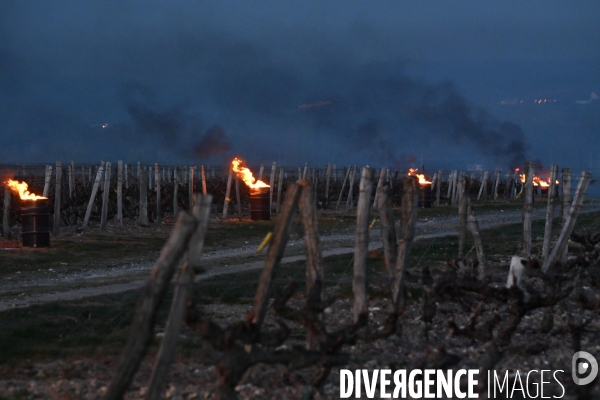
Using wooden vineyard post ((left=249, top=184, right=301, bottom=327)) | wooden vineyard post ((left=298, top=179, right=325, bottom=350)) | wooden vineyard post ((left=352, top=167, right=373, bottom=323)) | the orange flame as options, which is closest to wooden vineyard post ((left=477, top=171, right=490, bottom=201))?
the orange flame

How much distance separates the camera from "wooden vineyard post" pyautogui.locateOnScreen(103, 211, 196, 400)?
3.97m

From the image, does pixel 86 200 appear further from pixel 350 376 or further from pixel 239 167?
pixel 350 376

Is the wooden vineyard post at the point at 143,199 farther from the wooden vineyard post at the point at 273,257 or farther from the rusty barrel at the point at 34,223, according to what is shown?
the wooden vineyard post at the point at 273,257

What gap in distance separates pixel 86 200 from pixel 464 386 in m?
20.5

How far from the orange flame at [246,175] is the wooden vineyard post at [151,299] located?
19.4 metres

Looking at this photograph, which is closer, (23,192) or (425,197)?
(23,192)

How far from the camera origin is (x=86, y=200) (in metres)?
24.4

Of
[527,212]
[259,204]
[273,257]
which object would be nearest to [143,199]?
[259,204]

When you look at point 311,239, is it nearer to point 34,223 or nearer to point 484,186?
point 34,223

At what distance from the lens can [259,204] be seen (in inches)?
928

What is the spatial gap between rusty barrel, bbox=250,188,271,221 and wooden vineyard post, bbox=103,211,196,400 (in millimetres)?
19456

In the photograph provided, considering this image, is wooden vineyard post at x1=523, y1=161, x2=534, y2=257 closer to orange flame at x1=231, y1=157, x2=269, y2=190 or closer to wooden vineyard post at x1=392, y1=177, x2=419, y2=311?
wooden vineyard post at x1=392, y1=177, x2=419, y2=311

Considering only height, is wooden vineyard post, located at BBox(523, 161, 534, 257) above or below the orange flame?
below

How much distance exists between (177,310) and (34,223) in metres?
12.6
